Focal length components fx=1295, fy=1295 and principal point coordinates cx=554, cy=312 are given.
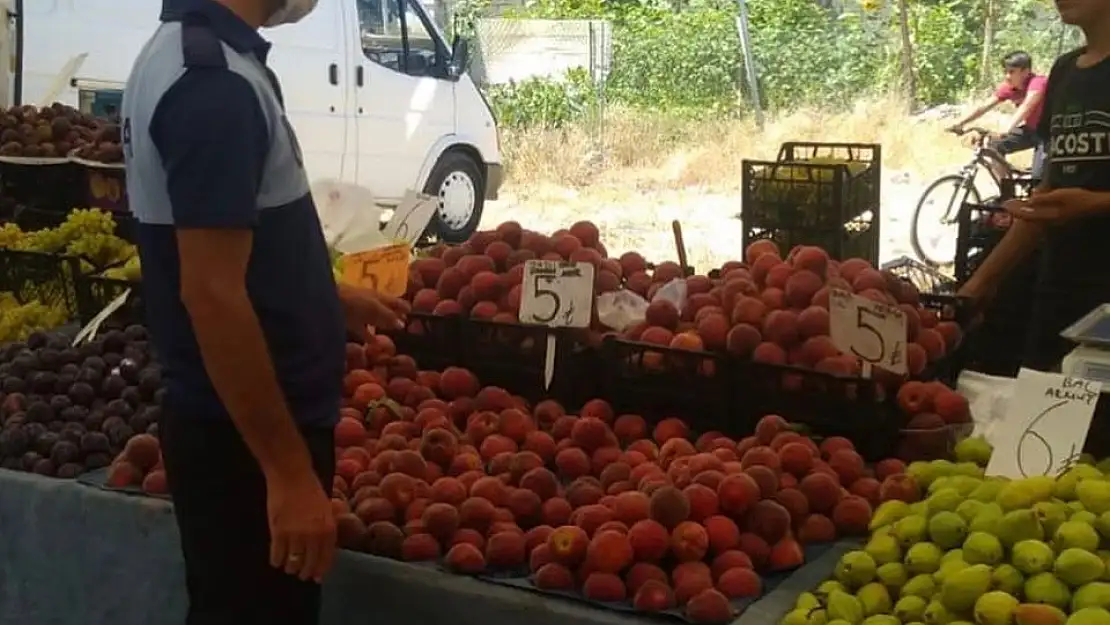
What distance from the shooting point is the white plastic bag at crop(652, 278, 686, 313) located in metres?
2.14

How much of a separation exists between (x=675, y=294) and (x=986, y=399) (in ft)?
1.72

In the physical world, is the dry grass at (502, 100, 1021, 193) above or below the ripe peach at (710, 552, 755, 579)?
above

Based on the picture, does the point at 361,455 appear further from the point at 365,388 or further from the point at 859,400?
the point at 859,400

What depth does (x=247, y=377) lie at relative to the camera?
133 centimetres

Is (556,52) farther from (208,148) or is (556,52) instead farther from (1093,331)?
(208,148)

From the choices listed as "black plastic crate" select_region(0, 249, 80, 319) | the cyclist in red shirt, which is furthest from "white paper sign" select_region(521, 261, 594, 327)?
the cyclist in red shirt

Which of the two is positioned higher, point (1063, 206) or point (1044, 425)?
point (1063, 206)

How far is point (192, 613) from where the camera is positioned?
153cm

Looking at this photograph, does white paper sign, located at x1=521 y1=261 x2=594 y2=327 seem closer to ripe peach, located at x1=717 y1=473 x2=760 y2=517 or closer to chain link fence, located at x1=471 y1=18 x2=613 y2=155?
ripe peach, located at x1=717 y1=473 x2=760 y2=517

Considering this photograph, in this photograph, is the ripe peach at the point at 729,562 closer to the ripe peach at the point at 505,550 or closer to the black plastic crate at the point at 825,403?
the ripe peach at the point at 505,550

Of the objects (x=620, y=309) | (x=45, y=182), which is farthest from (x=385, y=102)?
(x=620, y=309)

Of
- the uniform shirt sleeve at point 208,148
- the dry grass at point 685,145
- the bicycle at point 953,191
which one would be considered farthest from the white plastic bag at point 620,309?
the dry grass at point 685,145

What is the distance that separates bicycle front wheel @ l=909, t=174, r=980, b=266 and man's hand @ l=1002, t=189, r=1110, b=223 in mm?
3780

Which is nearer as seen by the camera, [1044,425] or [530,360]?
[1044,425]
